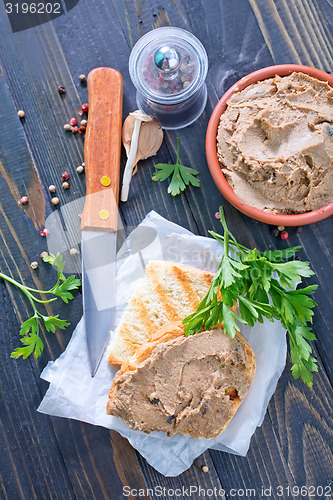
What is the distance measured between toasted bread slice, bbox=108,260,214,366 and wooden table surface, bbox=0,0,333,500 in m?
0.35

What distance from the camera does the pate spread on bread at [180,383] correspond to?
A: 251cm

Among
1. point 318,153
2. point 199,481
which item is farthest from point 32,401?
point 318,153

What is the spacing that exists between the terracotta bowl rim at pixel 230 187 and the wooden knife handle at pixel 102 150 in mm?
604

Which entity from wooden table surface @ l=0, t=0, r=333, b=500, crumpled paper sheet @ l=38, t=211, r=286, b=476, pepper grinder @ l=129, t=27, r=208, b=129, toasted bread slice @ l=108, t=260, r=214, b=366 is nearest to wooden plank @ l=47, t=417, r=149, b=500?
wooden table surface @ l=0, t=0, r=333, b=500

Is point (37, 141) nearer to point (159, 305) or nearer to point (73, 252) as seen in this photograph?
point (73, 252)

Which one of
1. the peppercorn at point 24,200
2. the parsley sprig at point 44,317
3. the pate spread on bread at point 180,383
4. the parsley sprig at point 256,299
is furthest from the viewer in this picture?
the peppercorn at point 24,200

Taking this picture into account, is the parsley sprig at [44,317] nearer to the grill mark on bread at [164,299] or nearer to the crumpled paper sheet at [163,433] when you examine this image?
the crumpled paper sheet at [163,433]

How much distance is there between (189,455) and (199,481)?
233 mm

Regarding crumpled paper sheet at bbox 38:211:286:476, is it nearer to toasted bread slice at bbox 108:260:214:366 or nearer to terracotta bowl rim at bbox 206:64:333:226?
toasted bread slice at bbox 108:260:214:366

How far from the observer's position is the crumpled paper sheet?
271 cm

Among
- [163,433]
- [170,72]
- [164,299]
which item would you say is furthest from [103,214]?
[163,433]

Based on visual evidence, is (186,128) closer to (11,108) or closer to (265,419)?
(11,108)

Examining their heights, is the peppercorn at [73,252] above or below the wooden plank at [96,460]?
above

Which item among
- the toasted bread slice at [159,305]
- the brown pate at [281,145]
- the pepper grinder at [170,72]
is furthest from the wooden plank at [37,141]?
the brown pate at [281,145]
